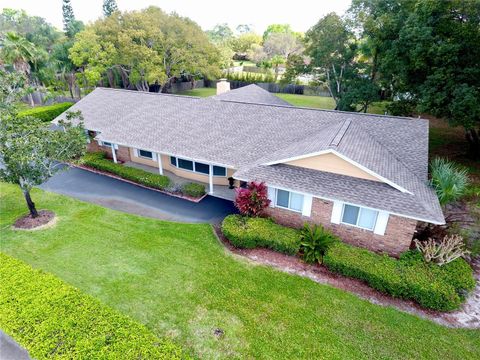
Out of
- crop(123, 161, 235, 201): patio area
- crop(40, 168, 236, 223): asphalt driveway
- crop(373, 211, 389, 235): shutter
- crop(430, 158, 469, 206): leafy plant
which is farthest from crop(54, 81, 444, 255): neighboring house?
crop(40, 168, 236, 223): asphalt driveway

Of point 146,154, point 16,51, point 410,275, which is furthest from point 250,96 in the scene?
point 16,51

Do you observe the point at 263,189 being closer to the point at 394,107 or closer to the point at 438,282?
the point at 438,282

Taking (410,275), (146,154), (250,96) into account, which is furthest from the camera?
(250,96)

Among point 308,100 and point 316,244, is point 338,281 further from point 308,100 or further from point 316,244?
point 308,100

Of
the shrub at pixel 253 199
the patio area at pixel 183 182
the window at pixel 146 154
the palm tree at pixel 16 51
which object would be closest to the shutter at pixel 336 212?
the shrub at pixel 253 199

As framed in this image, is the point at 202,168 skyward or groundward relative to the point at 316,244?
skyward

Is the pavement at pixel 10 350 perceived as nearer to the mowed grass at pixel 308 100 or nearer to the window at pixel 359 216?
the window at pixel 359 216

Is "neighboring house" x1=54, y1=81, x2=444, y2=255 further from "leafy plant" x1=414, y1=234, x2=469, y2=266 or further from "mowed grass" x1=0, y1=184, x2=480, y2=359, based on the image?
"mowed grass" x1=0, y1=184, x2=480, y2=359
